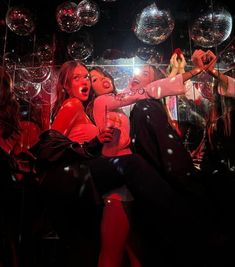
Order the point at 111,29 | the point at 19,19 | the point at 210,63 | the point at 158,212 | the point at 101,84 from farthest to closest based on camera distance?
the point at 111,29 < the point at 101,84 < the point at 19,19 < the point at 210,63 < the point at 158,212

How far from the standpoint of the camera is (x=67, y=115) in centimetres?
234

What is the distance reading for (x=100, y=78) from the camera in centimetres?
267

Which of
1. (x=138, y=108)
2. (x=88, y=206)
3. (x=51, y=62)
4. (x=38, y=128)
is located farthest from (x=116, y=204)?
(x=51, y=62)

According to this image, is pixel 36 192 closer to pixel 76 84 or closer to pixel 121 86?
pixel 76 84

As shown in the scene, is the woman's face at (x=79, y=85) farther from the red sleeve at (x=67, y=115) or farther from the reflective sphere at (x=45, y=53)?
the reflective sphere at (x=45, y=53)

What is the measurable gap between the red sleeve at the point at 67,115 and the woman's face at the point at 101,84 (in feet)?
0.81

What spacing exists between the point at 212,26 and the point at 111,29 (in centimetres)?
111

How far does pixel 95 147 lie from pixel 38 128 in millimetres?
1084

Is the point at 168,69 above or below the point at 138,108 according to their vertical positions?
above

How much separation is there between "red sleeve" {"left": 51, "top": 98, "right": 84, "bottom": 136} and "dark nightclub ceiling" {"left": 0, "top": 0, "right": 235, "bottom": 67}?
50cm

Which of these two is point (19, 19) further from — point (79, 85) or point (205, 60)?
point (205, 60)

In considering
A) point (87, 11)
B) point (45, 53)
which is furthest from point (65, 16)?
point (45, 53)

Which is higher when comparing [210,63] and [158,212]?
[210,63]

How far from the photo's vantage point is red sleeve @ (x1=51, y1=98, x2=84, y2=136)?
229 centimetres
